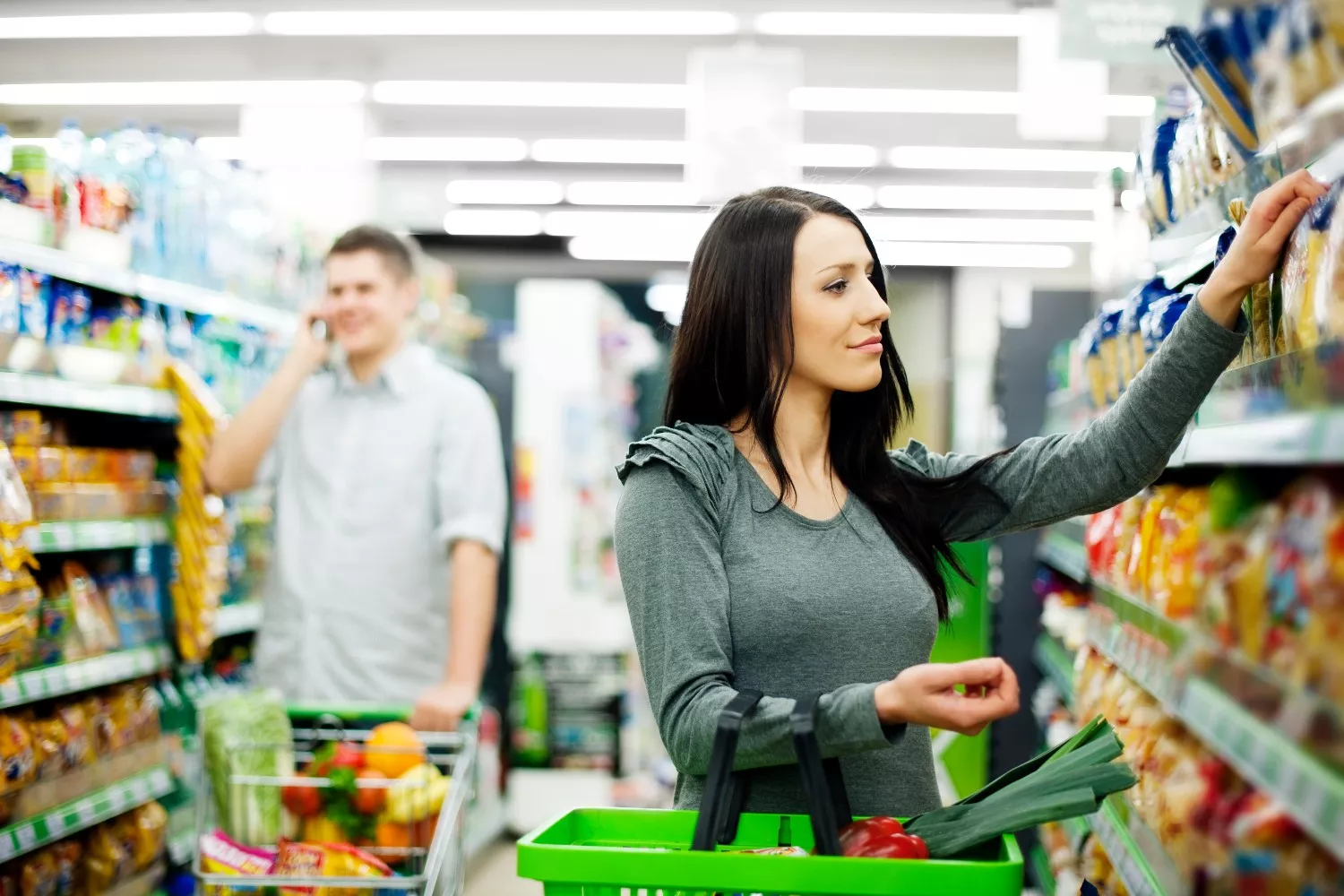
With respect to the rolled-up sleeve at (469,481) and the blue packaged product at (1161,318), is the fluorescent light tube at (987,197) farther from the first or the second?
the blue packaged product at (1161,318)

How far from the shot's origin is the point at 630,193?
1264 cm

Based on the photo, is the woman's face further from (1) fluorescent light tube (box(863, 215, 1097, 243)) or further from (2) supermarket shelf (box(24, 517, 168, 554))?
(1) fluorescent light tube (box(863, 215, 1097, 243))

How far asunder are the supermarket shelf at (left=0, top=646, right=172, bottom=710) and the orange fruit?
1.07 m

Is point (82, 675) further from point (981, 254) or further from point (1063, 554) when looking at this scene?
point (981, 254)

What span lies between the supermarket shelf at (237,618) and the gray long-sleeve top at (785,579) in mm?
2677

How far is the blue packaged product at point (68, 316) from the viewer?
330cm

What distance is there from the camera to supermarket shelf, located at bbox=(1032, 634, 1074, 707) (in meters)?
3.70

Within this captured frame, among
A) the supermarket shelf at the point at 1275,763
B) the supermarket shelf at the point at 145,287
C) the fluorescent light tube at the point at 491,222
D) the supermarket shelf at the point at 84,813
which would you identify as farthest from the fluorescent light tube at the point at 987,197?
the supermarket shelf at the point at 1275,763

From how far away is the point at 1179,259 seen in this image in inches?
82.9

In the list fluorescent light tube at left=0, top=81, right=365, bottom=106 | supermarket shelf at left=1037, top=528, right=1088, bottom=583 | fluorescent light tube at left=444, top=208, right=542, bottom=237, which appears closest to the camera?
supermarket shelf at left=1037, top=528, right=1088, bottom=583

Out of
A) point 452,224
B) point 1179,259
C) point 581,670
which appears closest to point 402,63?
point 452,224

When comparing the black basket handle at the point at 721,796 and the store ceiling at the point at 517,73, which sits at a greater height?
the store ceiling at the point at 517,73

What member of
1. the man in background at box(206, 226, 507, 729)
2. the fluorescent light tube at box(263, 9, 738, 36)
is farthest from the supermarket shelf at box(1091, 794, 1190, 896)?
the fluorescent light tube at box(263, 9, 738, 36)

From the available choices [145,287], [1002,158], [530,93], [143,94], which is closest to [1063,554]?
[145,287]
